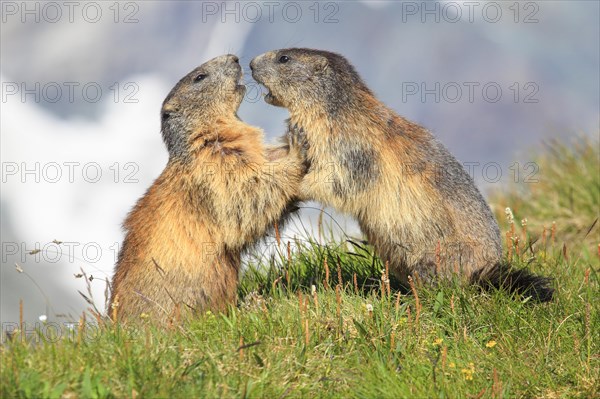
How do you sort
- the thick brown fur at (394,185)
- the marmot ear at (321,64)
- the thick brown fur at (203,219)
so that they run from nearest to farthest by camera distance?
the thick brown fur at (394,185) → the thick brown fur at (203,219) → the marmot ear at (321,64)

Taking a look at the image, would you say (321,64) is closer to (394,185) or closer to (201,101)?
(201,101)

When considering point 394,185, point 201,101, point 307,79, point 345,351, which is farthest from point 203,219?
point 345,351

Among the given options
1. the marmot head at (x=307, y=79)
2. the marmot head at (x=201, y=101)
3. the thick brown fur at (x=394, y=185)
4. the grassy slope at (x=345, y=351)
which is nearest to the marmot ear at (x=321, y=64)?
the marmot head at (x=307, y=79)

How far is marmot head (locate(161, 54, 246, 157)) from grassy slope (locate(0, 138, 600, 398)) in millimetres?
1814

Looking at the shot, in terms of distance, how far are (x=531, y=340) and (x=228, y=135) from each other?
3.64 meters

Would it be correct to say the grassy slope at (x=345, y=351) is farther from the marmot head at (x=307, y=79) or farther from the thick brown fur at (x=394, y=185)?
the marmot head at (x=307, y=79)

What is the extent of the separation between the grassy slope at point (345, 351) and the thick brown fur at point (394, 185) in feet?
1.46

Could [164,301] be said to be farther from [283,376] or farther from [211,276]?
[283,376]

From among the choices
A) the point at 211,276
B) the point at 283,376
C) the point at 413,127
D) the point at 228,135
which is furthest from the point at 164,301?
the point at 413,127

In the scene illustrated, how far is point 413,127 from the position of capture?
805cm

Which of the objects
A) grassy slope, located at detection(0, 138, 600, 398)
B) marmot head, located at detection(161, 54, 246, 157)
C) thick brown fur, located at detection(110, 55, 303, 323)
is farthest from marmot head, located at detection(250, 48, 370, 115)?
grassy slope, located at detection(0, 138, 600, 398)

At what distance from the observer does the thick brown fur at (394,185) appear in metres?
7.56

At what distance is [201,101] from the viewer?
8.48 metres

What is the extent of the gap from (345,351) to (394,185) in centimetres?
203
